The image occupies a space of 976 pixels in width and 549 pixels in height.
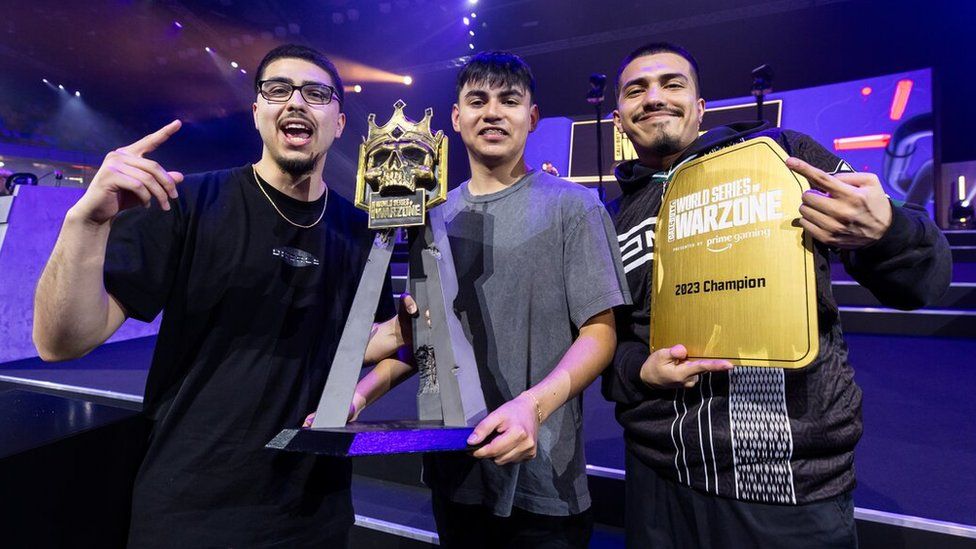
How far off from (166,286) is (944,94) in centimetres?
949

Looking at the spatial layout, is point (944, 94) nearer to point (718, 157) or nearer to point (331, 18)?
point (718, 157)

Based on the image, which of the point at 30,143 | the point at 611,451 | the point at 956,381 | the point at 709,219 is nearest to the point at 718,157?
the point at 709,219

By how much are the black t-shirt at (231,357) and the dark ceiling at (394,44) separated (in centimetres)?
775

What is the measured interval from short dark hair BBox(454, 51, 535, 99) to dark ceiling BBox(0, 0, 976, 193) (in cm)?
748

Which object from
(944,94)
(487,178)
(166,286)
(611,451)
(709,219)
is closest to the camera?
(709,219)

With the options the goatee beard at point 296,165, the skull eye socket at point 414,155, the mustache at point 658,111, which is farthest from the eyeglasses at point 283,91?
the mustache at point 658,111

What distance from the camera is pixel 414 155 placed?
0.91 metres

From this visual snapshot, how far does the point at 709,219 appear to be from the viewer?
2.84 feet

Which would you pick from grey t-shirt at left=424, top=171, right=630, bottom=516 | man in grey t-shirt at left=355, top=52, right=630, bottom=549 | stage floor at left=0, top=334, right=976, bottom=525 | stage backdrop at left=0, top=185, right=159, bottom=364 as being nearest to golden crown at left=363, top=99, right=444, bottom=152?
man in grey t-shirt at left=355, top=52, right=630, bottom=549

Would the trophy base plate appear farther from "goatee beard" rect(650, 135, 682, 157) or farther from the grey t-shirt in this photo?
"goatee beard" rect(650, 135, 682, 157)

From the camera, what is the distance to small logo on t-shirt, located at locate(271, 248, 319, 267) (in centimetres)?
111

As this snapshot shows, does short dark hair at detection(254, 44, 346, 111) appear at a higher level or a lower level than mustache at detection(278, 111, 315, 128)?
higher

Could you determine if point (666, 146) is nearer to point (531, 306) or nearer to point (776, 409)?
point (531, 306)

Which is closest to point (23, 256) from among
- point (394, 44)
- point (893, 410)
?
point (893, 410)
